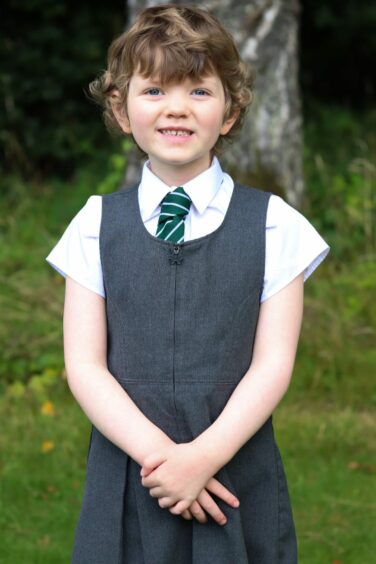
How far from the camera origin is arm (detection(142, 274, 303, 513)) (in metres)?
2.36

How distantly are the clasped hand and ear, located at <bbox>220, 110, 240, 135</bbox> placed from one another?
775mm

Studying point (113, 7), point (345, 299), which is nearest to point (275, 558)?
point (345, 299)

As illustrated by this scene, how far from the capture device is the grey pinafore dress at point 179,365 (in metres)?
2.46

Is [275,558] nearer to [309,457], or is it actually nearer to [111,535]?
[111,535]

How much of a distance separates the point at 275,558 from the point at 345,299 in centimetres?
297

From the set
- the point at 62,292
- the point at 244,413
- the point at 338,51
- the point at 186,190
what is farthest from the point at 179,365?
the point at 338,51

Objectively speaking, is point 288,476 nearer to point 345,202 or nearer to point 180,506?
point 180,506

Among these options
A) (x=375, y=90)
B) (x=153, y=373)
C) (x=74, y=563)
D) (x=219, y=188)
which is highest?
(x=219, y=188)

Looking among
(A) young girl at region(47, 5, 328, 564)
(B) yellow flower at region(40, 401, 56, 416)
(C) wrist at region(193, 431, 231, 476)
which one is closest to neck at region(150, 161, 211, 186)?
(A) young girl at region(47, 5, 328, 564)

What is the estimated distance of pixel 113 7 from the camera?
908 cm

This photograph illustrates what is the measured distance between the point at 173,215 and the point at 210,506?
0.65m

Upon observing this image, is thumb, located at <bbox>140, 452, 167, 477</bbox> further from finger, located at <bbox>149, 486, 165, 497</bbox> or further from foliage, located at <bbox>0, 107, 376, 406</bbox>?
foliage, located at <bbox>0, 107, 376, 406</bbox>

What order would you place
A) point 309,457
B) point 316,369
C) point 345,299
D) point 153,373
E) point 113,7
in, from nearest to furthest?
point 153,373
point 309,457
point 316,369
point 345,299
point 113,7

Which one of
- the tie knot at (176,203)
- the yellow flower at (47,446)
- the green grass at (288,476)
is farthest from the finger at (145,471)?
the yellow flower at (47,446)
